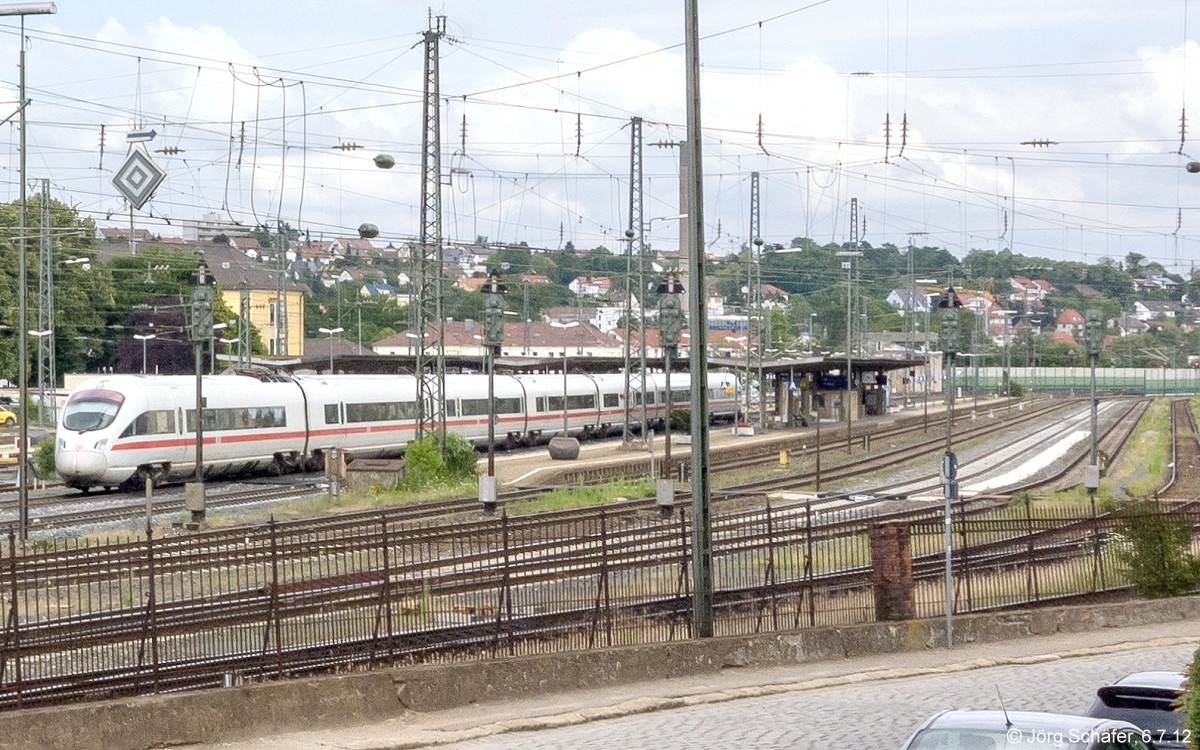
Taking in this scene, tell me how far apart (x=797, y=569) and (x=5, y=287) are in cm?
7057

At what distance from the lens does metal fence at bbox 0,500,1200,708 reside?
1471 centimetres

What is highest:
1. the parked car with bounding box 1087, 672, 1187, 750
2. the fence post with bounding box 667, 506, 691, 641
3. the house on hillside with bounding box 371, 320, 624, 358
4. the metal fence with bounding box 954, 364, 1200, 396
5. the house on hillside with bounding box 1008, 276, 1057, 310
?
the house on hillside with bounding box 1008, 276, 1057, 310

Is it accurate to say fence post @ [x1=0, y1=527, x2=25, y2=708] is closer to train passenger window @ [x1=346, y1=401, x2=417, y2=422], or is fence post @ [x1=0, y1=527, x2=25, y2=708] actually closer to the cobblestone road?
the cobblestone road

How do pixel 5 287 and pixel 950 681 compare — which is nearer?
pixel 950 681

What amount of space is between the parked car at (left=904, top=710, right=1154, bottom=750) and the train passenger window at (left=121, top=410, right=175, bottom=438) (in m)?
35.5

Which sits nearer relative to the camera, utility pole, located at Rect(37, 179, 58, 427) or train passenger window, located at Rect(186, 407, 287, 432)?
utility pole, located at Rect(37, 179, 58, 427)

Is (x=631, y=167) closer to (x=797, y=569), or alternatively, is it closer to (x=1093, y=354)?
(x=1093, y=354)

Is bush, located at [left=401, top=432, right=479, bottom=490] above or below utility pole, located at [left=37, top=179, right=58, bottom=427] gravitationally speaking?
below

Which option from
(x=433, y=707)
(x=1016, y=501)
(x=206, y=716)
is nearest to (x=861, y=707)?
(x=433, y=707)

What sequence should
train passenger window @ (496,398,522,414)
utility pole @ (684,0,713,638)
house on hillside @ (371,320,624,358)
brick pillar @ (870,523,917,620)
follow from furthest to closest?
house on hillside @ (371,320,624,358) → train passenger window @ (496,398,522,414) → brick pillar @ (870,523,917,620) → utility pole @ (684,0,713,638)

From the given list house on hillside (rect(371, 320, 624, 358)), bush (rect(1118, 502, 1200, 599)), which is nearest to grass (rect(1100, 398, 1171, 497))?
bush (rect(1118, 502, 1200, 599))

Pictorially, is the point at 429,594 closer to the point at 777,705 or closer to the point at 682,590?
the point at 682,590

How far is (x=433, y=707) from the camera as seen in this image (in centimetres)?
1439

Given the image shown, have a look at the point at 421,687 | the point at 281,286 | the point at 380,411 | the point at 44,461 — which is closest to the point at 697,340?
the point at 421,687
